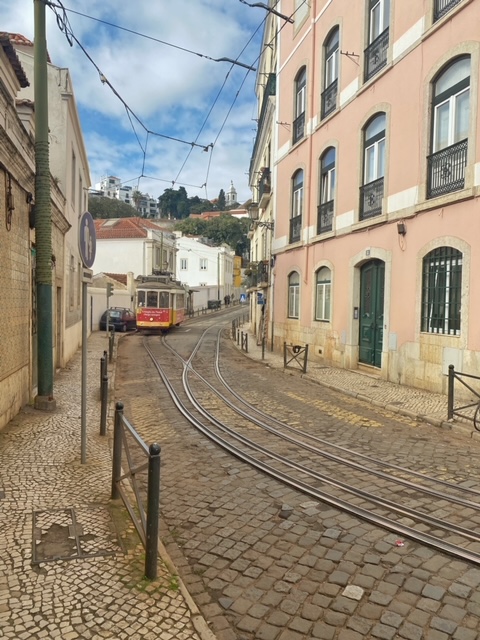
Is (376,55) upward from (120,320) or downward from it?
upward

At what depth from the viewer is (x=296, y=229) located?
61.8ft

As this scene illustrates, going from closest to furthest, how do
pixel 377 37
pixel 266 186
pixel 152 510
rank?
pixel 152 510 → pixel 377 37 → pixel 266 186

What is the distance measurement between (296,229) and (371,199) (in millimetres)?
5766

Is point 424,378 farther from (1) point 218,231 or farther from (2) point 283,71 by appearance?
(1) point 218,231

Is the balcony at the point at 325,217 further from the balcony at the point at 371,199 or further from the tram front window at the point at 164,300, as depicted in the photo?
the tram front window at the point at 164,300

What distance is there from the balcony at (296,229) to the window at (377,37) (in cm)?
601

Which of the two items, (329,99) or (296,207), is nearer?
(329,99)

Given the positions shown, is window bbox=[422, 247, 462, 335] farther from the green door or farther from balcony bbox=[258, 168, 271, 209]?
balcony bbox=[258, 168, 271, 209]

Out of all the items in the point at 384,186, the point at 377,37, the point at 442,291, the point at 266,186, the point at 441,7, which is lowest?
the point at 442,291

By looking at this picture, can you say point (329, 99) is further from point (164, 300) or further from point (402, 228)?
point (164, 300)

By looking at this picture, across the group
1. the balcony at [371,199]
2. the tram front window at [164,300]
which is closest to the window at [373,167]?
the balcony at [371,199]

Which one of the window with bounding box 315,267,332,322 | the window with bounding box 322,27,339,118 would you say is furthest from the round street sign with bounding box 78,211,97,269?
the window with bounding box 322,27,339,118

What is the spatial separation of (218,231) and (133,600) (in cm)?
7814

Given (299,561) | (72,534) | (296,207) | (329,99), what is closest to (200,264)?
(296,207)
